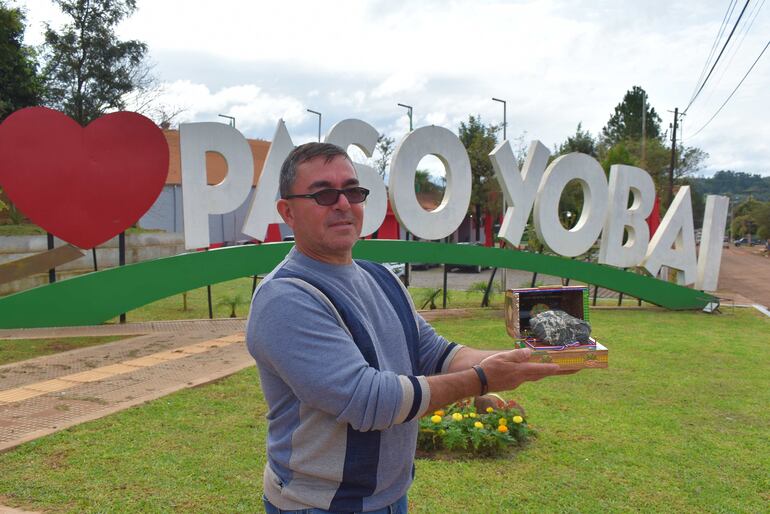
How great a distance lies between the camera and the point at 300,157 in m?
2.06

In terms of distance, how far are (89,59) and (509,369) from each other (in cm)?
2982

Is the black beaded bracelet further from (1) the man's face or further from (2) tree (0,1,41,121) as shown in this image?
(2) tree (0,1,41,121)

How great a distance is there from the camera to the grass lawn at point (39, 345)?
888 centimetres

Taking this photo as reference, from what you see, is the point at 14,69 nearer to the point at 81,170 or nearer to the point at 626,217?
the point at 81,170

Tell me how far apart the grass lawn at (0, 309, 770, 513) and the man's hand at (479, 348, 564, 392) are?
8.34ft

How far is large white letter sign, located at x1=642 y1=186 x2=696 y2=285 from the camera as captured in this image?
1614 cm

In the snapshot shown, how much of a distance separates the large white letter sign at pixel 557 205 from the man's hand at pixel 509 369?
12.3 meters

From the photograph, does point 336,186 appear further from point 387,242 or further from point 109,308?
point 387,242

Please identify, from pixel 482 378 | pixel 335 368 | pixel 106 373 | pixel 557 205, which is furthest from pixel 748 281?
pixel 335 368

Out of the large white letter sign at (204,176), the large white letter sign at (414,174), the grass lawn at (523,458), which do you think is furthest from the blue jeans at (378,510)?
the large white letter sign at (414,174)

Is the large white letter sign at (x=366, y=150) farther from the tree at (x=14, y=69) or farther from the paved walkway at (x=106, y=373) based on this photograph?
the tree at (x=14, y=69)

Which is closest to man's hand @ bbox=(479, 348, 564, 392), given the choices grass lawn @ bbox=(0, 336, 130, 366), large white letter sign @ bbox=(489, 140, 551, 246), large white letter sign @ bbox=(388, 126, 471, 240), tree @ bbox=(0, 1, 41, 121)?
grass lawn @ bbox=(0, 336, 130, 366)

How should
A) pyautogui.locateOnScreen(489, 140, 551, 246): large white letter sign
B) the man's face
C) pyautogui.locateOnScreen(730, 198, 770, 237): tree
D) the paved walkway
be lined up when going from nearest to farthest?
1. the man's face
2. the paved walkway
3. pyautogui.locateOnScreen(489, 140, 551, 246): large white letter sign
4. pyautogui.locateOnScreen(730, 198, 770, 237): tree

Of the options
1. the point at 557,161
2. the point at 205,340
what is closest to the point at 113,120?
the point at 205,340
